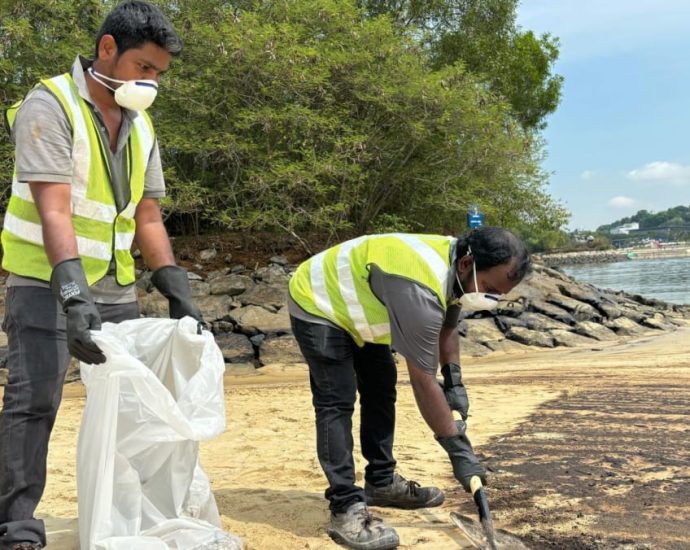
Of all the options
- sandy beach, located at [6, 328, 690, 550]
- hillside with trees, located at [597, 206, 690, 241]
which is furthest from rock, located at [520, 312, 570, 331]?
hillside with trees, located at [597, 206, 690, 241]

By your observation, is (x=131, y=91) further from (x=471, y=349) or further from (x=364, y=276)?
(x=471, y=349)

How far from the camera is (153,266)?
2.98 metres

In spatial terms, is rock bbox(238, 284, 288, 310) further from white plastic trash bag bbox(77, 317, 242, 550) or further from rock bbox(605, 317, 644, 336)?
white plastic trash bag bbox(77, 317, 242, 550)

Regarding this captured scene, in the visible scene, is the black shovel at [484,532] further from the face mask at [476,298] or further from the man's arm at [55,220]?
the man's arm at [55,220]

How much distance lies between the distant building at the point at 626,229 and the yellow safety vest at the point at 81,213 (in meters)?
144

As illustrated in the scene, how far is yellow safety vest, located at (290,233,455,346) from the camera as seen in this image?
2.87 meters

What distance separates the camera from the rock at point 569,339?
42.2ft

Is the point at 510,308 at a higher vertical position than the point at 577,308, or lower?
higher

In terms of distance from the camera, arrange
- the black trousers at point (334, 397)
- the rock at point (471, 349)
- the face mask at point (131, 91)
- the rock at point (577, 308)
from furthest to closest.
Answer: the rock at point (577, 308) < the rock at point (471, 349) < the black trousers at point (334, 397) < the face mask at point (131, 91)

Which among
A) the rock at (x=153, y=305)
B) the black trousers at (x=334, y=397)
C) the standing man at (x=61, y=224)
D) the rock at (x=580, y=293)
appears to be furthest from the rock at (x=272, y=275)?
the standing man at (x=61, y=224)

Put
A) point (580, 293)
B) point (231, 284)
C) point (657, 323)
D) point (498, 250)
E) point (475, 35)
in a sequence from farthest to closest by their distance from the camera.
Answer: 1. point (475, 35)
2. point (580, 293)
3. point (657, 323)
4. point (231, 284)
5. point (498, 250)

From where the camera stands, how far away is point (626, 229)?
141 meters

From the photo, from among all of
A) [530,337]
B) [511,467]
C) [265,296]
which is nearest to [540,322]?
[530,337]

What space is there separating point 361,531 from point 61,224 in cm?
164
